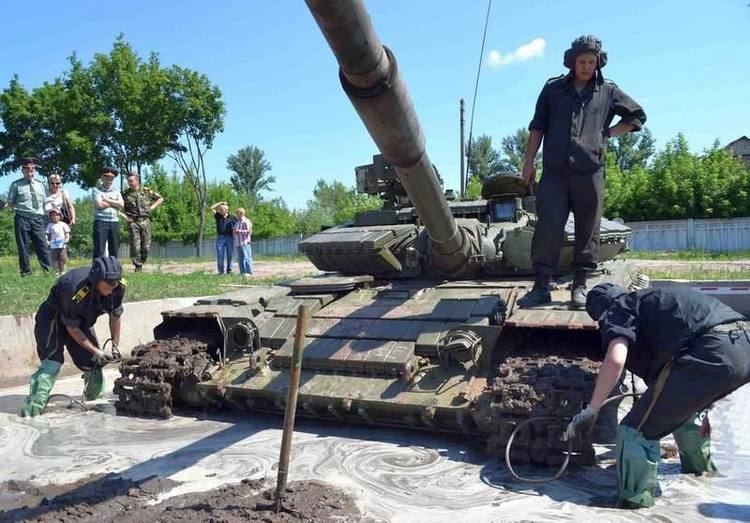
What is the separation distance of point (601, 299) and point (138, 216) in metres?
11.7

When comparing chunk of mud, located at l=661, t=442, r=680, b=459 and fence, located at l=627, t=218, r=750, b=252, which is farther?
fence, located at l=627, t=218, r=750, b=252

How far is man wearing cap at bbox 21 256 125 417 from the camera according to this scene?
274 inches

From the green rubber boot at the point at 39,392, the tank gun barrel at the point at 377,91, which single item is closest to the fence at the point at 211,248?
the green rubber boot at the point at 39,392

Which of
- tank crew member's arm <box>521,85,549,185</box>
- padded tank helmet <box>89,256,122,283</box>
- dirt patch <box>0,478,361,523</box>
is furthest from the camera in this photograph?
padded tank helmet <box>89,256,122,283</box>

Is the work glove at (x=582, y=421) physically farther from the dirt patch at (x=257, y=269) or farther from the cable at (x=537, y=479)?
the dirt patch at (x=257, y=269)

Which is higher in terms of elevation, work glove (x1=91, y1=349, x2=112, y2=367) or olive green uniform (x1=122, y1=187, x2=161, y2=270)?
olive green uniform (x1=122, y1=187, x2=161, y2=270)

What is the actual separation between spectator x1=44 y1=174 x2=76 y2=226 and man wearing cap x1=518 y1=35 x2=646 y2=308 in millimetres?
10051

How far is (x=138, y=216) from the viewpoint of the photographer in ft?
47.8

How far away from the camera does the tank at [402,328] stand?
5.01 meters

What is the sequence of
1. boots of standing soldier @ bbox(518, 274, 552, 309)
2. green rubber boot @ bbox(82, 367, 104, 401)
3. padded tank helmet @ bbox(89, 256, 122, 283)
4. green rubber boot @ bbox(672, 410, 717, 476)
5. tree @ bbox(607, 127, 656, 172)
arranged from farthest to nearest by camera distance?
tree @ bbox(607, 127, 656, 172), green rubber boot @ bbox(82, 367, 104, 401), padded tank helmet @ bbox(89, 256, 122, 283), boots of standing soldier @ bbox(518, 274, 552, 309), green rubber boot @ bbox(672, 410, 717, 476)

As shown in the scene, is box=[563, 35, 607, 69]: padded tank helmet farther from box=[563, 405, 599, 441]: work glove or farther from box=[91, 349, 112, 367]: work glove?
box=[91, 349, 112, 367]: work glove

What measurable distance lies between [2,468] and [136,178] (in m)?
9.88

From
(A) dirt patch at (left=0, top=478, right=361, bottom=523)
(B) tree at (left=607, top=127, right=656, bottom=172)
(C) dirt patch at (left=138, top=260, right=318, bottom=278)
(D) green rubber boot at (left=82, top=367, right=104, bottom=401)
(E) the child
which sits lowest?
(A) dirt patch at (left=0, top=478, right=361, bottom=523)

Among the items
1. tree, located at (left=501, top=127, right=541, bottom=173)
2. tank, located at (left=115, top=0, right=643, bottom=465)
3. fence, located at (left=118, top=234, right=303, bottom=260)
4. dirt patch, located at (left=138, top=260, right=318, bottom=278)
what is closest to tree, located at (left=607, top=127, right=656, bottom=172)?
tree, located at (left=501, top=127, right=541, bottom=173)
